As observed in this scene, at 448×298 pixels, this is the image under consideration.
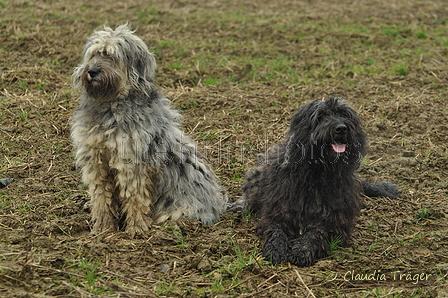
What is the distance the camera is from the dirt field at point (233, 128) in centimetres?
491

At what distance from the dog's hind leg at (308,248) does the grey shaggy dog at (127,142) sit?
3.88 feet

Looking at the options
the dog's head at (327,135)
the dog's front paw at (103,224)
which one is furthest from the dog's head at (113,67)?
the dog's head at (327,135)

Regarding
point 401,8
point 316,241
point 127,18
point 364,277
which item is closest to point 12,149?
point 316,241

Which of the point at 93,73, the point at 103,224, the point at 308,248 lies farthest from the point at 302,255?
the point at 93,73

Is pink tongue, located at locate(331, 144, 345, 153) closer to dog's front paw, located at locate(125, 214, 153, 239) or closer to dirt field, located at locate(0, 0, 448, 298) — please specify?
dirt field, located at locate(0, 0, 448, 298)

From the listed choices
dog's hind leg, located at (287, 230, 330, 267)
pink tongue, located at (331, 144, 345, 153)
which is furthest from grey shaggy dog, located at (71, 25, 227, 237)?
pink tongue, located at (331, 144, 345, 153)

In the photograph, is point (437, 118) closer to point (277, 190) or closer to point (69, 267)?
point (277, 190)

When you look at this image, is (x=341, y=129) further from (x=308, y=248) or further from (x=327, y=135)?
(x=308, y=248)

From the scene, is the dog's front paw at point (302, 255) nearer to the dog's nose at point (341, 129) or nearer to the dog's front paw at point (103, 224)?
the dog's nose at point (341, 129)

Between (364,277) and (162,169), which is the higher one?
(162,169)

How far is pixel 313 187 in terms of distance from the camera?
5676 mm

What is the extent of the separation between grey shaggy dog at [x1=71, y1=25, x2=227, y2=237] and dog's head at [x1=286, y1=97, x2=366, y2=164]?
1.34 metres

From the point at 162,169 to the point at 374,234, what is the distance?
2.53 meters

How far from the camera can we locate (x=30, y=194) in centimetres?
661
